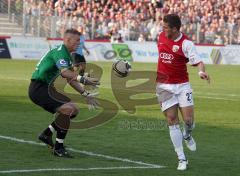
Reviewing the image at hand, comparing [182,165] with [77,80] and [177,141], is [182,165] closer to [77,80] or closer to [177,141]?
[177,141]

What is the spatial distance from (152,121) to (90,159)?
545 cm

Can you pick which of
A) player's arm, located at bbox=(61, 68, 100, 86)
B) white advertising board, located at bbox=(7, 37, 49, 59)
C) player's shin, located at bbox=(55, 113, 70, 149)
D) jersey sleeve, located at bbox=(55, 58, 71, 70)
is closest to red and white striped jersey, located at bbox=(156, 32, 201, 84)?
player's arm, located at bbox=(61, 68, 100, 86)

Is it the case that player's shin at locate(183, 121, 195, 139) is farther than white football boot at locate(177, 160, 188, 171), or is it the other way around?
player's shin at locate(183, 121, 195, 139)

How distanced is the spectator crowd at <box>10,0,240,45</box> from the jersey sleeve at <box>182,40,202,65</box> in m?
33.0

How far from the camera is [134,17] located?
48438 millimetres

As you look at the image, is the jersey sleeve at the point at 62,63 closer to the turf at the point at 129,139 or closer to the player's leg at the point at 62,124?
the player's leg at the point at 62,124

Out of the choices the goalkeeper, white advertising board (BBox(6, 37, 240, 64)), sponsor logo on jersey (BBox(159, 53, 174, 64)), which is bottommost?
white advertising board (BBox(6, 37, 240, 64))

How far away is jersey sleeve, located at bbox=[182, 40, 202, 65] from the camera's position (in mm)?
11383

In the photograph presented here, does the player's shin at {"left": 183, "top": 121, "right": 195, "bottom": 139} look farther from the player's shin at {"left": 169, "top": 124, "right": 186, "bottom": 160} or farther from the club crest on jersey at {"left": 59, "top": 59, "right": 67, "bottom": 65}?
the club crest on jersey at {"left": 59, "top": 59, "right": 67, "bottom": 65}

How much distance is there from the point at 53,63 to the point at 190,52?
2157mm

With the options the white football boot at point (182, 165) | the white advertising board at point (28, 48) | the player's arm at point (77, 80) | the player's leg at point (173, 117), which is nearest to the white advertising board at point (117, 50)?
the white advertising board at point (28, 48)

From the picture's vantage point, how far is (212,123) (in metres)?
17.0

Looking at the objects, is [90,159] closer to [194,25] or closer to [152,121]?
[152,121]

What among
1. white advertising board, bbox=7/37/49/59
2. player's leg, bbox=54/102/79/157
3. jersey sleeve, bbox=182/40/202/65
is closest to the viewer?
jersey sleeve, bbox=182/40/202/65
